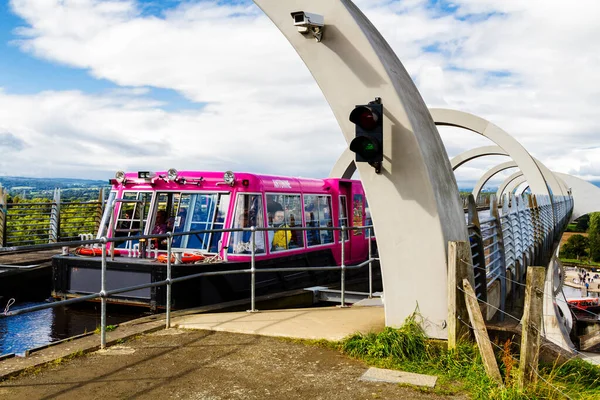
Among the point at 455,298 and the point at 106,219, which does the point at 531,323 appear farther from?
the point at 106,219

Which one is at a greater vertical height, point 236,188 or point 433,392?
point 236,188

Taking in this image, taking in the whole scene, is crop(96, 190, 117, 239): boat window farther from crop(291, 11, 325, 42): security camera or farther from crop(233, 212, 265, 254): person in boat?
crop(291, 11, 325, 42): security camera

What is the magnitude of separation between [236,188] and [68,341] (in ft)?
18.5

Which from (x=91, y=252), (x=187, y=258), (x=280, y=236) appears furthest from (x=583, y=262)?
(x=91, y=252)

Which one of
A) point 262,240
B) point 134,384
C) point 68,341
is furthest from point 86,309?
point 134,384

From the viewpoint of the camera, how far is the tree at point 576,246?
116 m

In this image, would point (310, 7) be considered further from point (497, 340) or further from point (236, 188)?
point (236, 188)

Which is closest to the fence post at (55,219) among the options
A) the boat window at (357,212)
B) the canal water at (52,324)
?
the canal water at (52,324)

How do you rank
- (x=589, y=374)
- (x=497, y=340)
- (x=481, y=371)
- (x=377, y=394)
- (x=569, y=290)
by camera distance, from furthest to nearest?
(x=569, y=290) < (x=497, y=340) < (x=589, y=374) < (x=481, y=371) < (x=377, y=394)

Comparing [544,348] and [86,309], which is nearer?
[544,348]

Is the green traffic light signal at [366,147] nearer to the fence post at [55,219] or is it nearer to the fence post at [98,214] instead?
the fence post at [55,219]

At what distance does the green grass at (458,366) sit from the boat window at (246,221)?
533 cm

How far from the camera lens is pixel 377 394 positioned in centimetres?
506

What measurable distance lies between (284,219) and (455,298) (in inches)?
297
